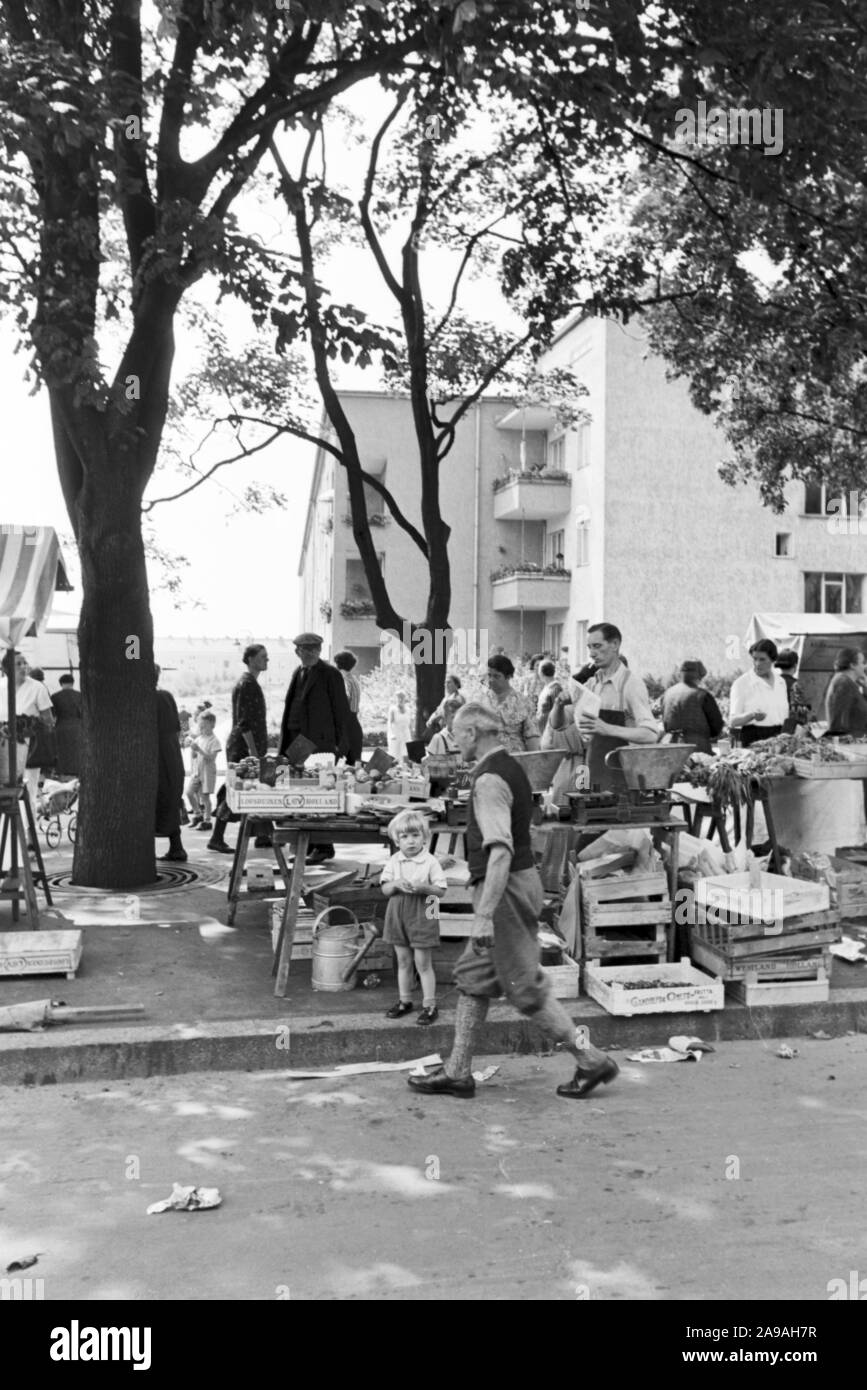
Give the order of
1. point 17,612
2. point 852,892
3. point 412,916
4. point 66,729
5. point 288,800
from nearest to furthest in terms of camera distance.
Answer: point 412,916 < point 288,800 < point 17,612 < point 852,892 < point 66,729

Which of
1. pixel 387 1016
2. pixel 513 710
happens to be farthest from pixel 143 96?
pixel 387 1016

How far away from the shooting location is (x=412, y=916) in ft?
22.3

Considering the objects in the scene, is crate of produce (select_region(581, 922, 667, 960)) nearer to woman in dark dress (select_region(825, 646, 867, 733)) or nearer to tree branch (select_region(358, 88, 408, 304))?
woman in dark dress (select_region(825, 646, 867, 733))

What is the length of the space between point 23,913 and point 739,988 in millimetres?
5255

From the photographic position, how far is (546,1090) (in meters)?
5.98

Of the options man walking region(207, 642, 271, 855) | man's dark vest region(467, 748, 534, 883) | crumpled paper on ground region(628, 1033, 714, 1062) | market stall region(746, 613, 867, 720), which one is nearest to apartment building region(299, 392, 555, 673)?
market stall region(746, 613, 867, 720)

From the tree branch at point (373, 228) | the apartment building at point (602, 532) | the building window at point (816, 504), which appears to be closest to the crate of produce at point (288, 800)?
the tree branch at point (373, 228)

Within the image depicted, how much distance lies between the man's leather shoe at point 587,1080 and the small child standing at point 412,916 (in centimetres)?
105

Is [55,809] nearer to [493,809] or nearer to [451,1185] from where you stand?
[493,809]

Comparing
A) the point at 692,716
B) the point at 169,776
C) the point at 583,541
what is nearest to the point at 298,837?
the point at 169,776

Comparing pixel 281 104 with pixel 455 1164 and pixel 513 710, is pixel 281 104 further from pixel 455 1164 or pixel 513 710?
pixel 455 1164

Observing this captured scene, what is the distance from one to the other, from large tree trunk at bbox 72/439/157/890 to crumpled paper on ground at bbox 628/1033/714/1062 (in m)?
5.26

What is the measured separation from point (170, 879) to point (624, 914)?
4952 mm

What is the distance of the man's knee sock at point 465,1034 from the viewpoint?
5898 mm
